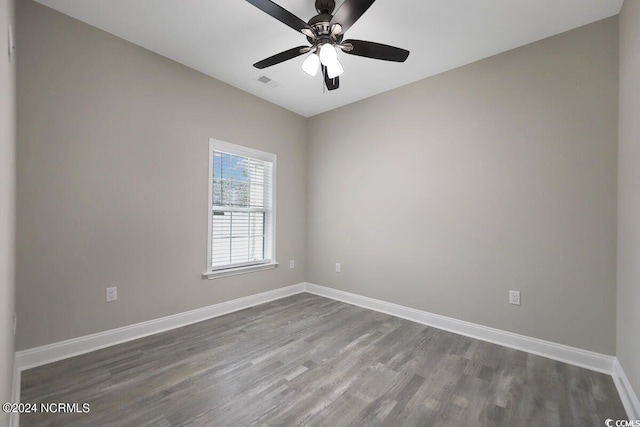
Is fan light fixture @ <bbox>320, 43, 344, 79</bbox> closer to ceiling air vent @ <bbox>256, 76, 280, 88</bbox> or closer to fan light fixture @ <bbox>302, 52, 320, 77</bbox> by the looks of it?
fan light fixture @ <bbox>302, 52, 320, 77</bbox>

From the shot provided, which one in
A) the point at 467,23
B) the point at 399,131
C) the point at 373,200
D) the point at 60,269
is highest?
the point at 467,23

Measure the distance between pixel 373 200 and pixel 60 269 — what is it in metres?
3.15

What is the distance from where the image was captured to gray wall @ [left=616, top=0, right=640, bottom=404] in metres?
1.70

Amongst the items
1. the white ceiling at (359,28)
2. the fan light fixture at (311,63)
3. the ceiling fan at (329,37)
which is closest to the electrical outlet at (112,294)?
the white ceiling at (359,28)

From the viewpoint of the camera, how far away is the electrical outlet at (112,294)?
2.43 m

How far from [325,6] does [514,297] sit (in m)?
2.91

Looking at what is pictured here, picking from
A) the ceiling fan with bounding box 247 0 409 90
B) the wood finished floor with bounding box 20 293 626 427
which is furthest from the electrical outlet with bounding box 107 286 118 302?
the ceiling fan with bounding box 247 0 409 90

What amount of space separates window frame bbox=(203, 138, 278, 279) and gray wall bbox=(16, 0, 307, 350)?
8 centimetres

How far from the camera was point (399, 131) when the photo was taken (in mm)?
3346

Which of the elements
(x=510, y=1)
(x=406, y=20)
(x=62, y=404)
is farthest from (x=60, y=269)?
(x=510, y=1)

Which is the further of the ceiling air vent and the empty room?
the ceiling air vent

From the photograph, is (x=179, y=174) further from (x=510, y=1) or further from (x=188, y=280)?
(x=510, y=1)

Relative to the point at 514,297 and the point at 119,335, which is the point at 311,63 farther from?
the point at 119,335

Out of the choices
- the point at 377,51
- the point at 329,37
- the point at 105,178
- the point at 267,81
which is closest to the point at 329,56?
the point at 329,37
